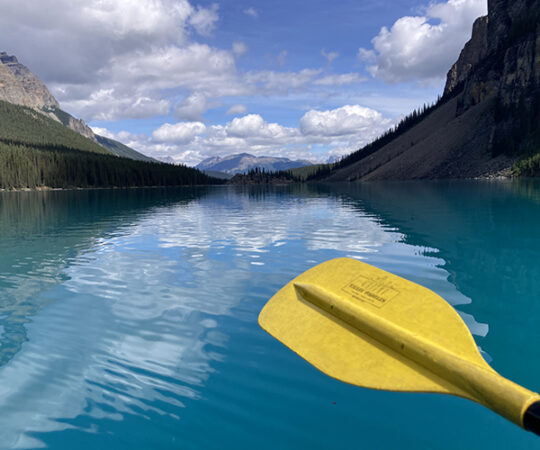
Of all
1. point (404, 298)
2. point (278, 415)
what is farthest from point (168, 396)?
point (404, 298)

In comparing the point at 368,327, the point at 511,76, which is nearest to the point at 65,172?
the point at 368,327

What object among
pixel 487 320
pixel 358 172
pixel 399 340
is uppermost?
pixel 358 172

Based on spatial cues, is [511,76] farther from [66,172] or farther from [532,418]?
[66,172]

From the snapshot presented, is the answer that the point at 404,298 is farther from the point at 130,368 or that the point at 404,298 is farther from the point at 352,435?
the point at 130,368

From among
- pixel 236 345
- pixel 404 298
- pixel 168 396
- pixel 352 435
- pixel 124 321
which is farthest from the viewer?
pixel 124 321

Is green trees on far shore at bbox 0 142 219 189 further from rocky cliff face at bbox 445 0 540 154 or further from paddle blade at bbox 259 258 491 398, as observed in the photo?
paddle blade at bbox 259 258 491 398

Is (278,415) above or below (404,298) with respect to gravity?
below

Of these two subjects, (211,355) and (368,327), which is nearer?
(368,327)
